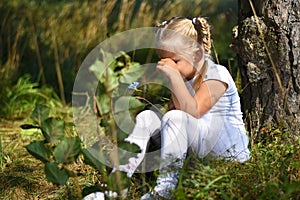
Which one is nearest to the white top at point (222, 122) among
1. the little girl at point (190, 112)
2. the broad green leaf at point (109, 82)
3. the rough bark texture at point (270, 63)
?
the little girl at point (190, 112)

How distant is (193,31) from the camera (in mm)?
2537

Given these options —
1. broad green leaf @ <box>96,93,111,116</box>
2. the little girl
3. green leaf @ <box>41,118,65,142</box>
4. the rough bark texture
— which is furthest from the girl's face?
green leaf @ <box>41,118,65,142</box>

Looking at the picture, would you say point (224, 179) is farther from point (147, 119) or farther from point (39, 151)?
point (39, 151)

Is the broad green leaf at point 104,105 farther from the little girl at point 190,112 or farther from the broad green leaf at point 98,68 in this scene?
the broad green leaf at point 98,68

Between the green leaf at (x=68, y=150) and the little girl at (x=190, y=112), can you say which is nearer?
the green leaf at (x=68, y=150)

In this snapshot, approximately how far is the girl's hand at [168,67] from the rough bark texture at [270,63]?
0.48 metres

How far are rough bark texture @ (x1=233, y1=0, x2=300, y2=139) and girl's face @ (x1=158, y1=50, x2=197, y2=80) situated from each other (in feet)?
1.27

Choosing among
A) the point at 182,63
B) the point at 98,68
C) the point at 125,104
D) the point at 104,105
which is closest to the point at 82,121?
the point at 98,68

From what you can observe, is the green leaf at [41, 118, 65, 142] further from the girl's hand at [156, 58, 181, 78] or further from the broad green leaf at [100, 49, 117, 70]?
the girl's hand at [156, 58, 181, 78]

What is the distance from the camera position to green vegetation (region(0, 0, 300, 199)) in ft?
6.33

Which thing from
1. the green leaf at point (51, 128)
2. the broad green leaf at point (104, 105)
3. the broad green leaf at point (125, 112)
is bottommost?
the broad green leaf at point (125, 112)

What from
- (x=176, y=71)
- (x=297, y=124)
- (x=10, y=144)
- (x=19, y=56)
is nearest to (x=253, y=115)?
(x=297, y=124)

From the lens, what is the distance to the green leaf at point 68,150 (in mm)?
1898

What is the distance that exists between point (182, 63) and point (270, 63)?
48 centimetres
